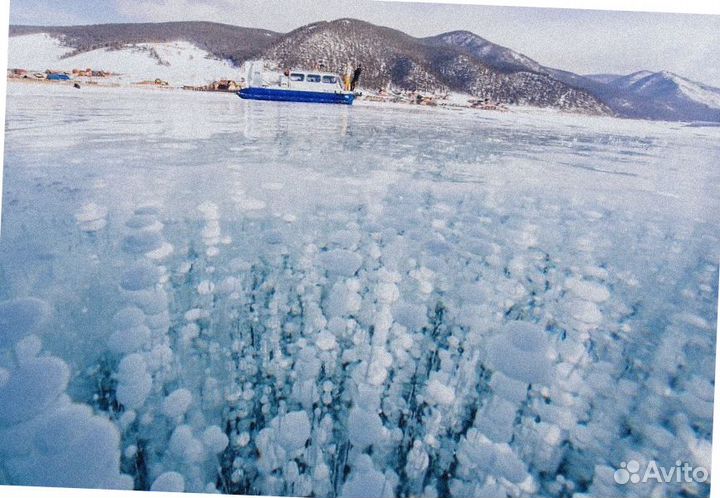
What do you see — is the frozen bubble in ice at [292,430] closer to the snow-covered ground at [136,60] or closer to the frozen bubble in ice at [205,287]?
the frozen bubble in ice at [205,287]

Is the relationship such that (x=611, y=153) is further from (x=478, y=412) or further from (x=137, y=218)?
(x=137, y=218)

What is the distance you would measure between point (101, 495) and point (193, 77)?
7.63 m

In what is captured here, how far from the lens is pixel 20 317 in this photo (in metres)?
1.69

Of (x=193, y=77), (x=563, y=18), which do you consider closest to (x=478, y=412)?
(x=563, y=18)

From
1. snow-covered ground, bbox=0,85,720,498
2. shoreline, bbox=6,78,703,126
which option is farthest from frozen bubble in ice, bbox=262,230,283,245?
shoreline, bbox=6,78,703,126

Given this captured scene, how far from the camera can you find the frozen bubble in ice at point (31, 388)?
53.6 inches

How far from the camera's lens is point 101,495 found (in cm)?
128

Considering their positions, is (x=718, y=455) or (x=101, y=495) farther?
(x=718, y=455)

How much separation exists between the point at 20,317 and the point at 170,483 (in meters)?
1.10

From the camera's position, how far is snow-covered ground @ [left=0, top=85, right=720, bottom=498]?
4.24ft

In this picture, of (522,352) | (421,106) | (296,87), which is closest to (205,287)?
(522,352)

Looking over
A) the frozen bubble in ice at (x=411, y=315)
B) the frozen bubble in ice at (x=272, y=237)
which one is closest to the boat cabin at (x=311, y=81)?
the frozen bubble in ice at (x=272, y=237)

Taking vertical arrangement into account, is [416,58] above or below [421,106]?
above

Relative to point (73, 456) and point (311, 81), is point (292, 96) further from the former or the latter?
point (73, 456)
